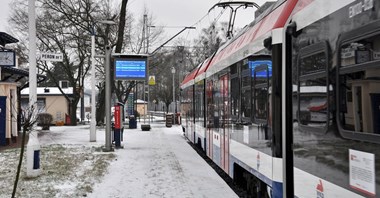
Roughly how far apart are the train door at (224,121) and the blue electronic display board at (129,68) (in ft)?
23.8

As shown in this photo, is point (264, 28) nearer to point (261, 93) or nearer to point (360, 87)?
point (261, 93)

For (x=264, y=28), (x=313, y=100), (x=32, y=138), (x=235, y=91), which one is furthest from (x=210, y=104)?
(x=313, y=100)

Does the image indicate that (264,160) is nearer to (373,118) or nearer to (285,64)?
(285,64)

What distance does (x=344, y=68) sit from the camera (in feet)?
11.0

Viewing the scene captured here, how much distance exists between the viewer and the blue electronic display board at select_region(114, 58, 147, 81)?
16297mm

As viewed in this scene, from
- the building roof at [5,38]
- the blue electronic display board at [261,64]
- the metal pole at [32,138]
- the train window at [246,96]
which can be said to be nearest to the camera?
the blue electronic display board at [261,64]

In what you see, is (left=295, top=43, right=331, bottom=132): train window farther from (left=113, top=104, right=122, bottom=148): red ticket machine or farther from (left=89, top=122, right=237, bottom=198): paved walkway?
(left=113, top=104, right=122, bottom=148): red ticket machine

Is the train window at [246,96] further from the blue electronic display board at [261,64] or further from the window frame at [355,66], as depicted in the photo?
the window frame at [355,66]

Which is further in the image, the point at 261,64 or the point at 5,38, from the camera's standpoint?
the point at 5,38

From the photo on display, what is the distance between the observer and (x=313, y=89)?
396 cm

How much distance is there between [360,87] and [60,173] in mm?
8329

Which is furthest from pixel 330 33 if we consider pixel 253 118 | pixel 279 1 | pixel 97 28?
pixel 97 28

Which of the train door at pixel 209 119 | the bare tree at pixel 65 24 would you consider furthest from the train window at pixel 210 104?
the bare tree at pixel 65 24

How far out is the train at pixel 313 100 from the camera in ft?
9.87
